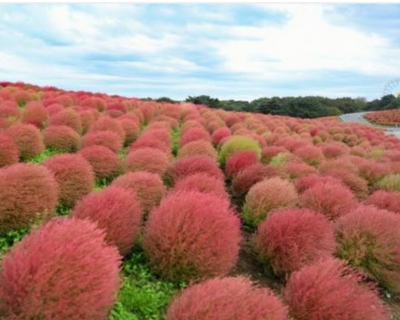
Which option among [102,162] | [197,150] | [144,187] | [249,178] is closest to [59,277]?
[144,187]

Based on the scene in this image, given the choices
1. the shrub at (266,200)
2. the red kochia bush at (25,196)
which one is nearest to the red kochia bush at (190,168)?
the shrub at (266,200)

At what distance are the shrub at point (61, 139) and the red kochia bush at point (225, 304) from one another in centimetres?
548

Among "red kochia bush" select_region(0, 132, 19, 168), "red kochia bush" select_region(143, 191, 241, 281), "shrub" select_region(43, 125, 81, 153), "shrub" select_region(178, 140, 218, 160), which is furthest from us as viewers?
"shrub" select_region(178, 140, 218, 160)

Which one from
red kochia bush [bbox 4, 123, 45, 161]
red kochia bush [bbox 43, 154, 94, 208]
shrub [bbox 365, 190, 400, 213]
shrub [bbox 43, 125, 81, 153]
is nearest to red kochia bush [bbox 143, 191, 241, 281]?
red kochia bush [bbox 43, 154, 94, 208]

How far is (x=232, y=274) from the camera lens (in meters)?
4.96

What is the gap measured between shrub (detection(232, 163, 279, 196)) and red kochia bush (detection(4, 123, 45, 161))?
10.7ft

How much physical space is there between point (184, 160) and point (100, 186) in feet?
4.64

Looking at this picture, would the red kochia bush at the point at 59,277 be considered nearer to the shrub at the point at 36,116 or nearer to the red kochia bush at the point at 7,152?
the red kochia bush at the point at 7,152

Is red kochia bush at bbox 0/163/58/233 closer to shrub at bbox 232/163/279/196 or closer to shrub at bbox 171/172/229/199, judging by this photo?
shrub at bbox 171/172/229/199

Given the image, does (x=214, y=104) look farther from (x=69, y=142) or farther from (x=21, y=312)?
(x=21, y=312)

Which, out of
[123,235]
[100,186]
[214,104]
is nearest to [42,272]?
[123,235]

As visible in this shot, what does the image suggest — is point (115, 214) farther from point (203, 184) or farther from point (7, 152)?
point (7, 152)

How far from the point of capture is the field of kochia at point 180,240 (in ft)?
10.1

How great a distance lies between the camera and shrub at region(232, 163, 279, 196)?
7.36m
